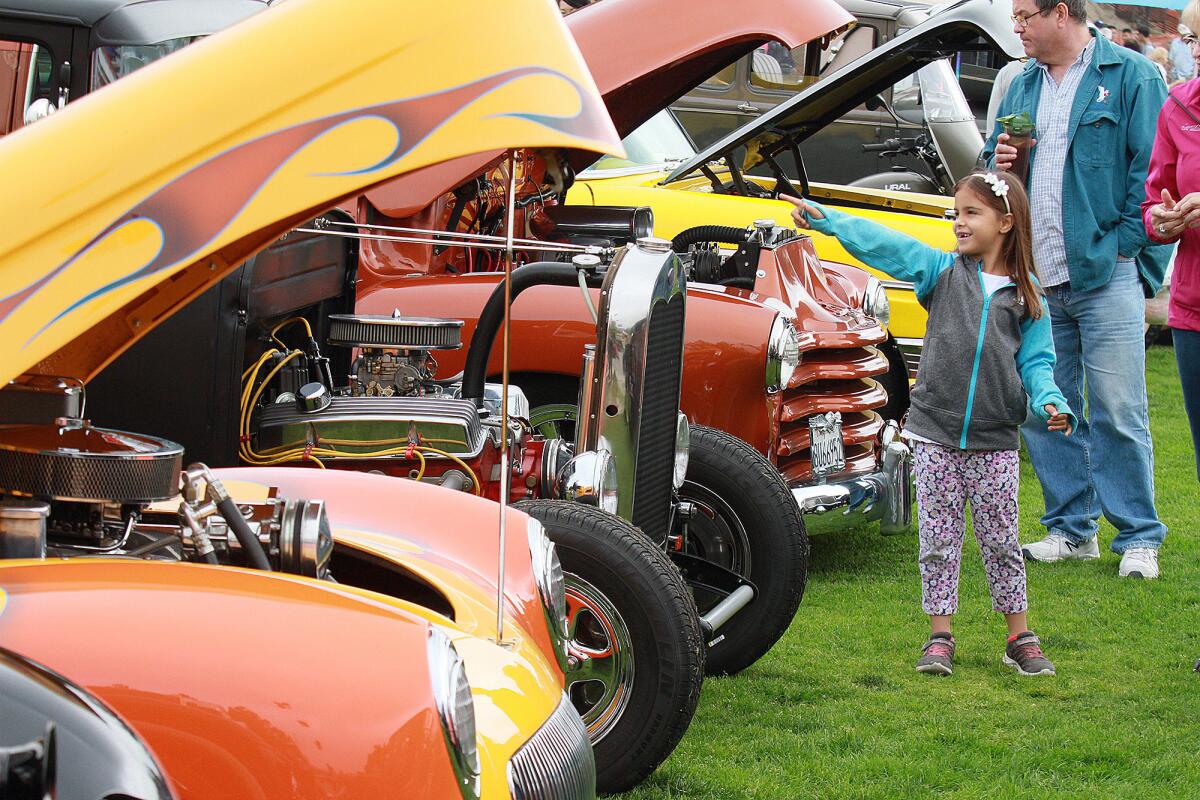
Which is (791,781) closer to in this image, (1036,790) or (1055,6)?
(1036,790)

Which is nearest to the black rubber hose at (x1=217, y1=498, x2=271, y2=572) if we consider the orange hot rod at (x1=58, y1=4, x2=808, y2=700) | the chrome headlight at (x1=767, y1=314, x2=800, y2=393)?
the orange hot rod at (x1=58, y1=4, x2=808, y2=700)

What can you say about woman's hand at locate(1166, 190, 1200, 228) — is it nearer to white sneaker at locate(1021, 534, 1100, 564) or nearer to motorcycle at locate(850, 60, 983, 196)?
white sneaker at locate(1021, 534, 1100, 564)

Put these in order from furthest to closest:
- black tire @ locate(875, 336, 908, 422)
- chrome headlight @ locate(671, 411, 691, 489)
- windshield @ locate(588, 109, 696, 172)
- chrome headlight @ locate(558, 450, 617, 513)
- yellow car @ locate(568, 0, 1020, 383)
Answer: windshield @ locate(588, 109, 696, 172)
yellow car @ locate(568, 0, 1020, 383)
black tire @ locate(875, 336, 908, 422)
chrome headlight @ locate(671, 411, 691, 489)
chrome headlight @ locate(558, 450, 617, 513)

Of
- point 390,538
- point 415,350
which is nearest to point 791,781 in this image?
point 390,538

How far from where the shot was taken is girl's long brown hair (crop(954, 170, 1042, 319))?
4293 mm

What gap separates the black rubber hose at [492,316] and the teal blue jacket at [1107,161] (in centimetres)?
214

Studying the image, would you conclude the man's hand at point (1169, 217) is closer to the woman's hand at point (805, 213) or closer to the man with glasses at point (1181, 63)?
the woman's hand at point (805, 213)

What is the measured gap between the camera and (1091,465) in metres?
5.89

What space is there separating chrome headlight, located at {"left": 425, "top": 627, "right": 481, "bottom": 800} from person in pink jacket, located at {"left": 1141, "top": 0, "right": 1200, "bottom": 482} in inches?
125

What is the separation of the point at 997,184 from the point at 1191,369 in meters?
0.94

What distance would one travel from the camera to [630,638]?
3350 mm

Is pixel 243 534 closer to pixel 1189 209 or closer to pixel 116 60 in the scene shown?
pixel 116 60

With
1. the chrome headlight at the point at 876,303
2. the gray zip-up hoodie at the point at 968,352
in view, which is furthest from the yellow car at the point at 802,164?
the gray zip-up hoodie at the point at 968,352

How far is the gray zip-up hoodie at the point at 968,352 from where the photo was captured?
4.25 meters
